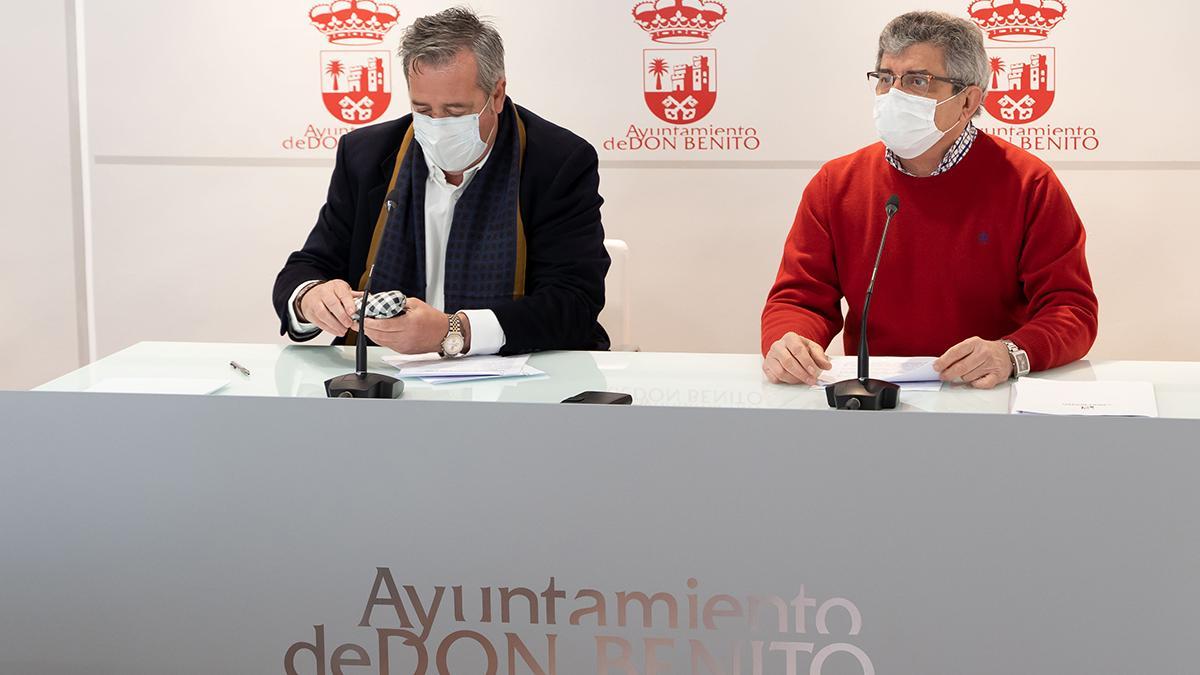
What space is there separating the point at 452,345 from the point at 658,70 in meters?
1.89

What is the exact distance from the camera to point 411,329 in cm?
215

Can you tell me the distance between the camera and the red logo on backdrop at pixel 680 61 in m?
3.80

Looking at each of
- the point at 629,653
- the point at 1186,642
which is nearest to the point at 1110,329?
the point at 1186,642

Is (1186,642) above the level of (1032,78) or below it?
below

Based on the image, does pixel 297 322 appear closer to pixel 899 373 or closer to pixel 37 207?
pixel 899 373

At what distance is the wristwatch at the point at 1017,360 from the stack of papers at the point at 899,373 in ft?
0.42

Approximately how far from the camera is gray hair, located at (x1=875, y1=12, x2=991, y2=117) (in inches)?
97.4

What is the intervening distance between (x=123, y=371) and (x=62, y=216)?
7.61ft

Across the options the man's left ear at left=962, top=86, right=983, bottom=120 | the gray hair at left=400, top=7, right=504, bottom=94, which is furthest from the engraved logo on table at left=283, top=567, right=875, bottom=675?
the man's left ear at left=962, top=86, right=983, bottom=120

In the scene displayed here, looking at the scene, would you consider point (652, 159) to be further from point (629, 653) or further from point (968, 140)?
point (629, 653)

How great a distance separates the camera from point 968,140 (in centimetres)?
259

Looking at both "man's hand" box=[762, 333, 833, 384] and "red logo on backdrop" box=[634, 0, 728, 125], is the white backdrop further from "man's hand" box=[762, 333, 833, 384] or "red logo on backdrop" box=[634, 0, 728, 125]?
"man's hand" box=[762, 333, 833, 384]

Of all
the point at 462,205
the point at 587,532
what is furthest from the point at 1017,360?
the point at 462,205

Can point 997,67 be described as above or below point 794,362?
above
